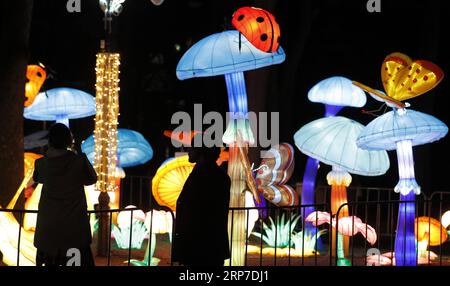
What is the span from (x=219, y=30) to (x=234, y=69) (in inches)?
442

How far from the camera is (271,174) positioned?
1342cm

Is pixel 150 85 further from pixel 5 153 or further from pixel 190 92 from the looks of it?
pixel 5 153

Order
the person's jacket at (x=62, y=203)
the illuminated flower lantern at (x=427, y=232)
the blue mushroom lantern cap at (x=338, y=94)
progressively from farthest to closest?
1. the blue mushroom lantern cap at (x=338, y=94)
2. the illuminated flower lantern at (x=427, y=232)
3. the person's jacket at (x=62, y=203)

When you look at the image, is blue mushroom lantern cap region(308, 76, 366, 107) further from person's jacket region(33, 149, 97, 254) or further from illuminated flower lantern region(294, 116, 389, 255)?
person's jacket region(33, 149, 97, 254)

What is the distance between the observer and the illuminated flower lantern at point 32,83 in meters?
13.9

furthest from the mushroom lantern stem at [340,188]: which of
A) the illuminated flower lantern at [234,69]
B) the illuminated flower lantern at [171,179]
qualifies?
the illuminated flower lantern at [171,179]

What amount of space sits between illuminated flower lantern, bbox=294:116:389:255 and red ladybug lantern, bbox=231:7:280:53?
1.90m

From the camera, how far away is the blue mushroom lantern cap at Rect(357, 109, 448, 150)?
1123 centimetres

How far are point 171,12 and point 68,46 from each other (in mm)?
4016

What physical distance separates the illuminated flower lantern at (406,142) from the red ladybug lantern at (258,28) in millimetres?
1771

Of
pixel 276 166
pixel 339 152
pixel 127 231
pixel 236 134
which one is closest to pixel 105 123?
pixel 127 231

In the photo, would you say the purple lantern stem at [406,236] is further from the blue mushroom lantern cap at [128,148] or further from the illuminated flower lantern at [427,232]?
the blue mushroom lantern cap at [128,148]

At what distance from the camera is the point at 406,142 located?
1145cm
